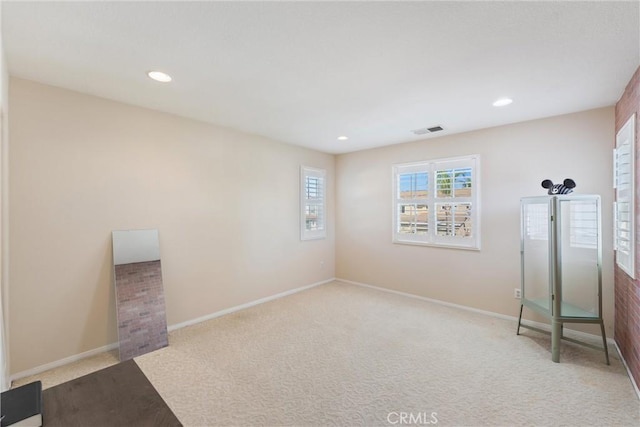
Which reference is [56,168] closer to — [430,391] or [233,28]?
[233,28]

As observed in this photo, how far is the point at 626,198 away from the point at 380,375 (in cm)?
255

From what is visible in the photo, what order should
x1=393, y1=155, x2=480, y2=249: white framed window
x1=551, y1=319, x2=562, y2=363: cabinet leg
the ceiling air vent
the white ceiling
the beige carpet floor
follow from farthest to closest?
x1=393, y1=155, x2=480, y2=249: white framed window < the ceiling air vent < x1=551, y1=319, x2=562, y2=363: cabinet leg < the beige carpet floor < the white ceiling

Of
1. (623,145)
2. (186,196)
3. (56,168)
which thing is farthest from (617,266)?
(56,168)

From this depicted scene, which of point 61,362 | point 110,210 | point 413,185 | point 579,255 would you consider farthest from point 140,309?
point 579,255

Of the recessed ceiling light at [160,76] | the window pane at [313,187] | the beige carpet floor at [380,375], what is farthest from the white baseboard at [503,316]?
the recessed ceiling light at [160,76]

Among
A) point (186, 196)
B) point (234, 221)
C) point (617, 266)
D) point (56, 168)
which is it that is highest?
point (56, 168)

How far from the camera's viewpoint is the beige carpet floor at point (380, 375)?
199cm

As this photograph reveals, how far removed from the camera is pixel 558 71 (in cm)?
227

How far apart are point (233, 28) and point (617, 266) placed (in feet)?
13.2

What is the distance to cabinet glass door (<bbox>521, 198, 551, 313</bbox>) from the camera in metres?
2.94

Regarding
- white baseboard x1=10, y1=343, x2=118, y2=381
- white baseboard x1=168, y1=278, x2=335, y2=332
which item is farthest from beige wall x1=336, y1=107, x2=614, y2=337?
white baseboard x1=10, y1=343, x2=118, y2=381

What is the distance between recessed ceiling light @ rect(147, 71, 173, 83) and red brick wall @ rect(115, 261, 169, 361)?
1889mm

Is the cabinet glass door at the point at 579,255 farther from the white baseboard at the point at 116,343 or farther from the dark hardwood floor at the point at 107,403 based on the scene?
the white baseboard at the point at 116,343

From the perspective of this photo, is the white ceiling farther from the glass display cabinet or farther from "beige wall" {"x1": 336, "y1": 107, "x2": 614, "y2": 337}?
the glass display cabinet
